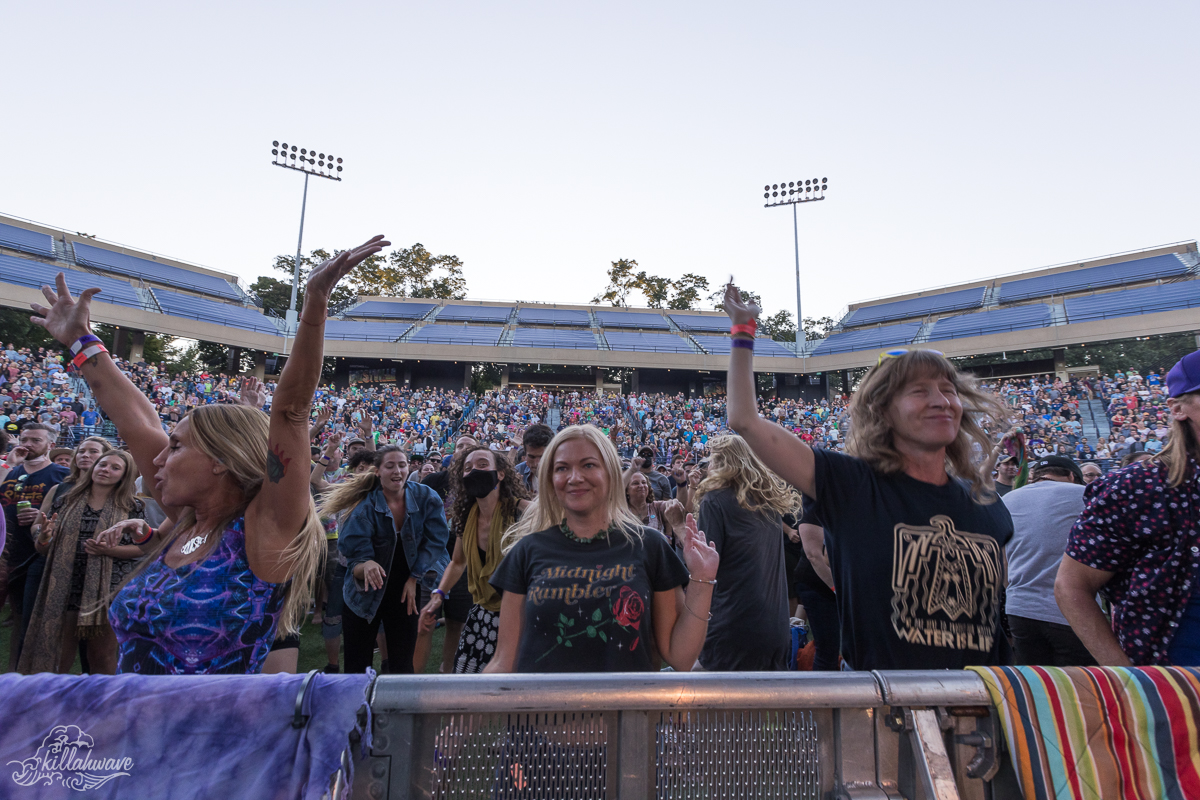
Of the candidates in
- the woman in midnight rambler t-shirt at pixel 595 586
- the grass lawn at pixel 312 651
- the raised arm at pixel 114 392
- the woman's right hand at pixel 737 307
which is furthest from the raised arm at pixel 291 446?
the grass lawn at pixel 312 651

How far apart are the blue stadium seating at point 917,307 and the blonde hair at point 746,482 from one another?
4079 cm

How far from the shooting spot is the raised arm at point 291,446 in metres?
1.72

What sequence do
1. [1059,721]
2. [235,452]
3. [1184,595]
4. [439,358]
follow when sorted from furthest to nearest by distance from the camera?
[439,358] → [235,452] → [1184,595] → [1059,721]

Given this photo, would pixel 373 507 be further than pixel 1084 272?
No

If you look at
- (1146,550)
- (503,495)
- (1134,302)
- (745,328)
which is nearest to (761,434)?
(745,328)

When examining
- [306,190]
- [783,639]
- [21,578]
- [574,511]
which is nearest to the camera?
[574,511]

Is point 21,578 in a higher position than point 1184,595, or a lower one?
lower

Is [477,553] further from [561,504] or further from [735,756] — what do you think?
[735,756]

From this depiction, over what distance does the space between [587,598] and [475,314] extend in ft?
136

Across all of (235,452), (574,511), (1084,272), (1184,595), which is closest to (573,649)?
(574,511)

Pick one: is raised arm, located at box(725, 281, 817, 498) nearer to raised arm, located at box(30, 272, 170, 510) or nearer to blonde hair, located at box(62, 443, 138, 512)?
raised arm, located at box(30, 272, 170, 510)

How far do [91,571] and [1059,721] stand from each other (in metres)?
5.37

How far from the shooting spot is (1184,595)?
1.65 m

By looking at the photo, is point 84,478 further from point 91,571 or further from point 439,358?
point 439,358
